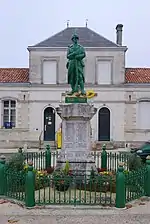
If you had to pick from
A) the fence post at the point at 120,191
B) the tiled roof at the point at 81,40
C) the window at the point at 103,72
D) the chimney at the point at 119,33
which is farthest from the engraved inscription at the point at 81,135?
the chimney at the point at 119,33

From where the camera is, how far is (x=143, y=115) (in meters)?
28.3

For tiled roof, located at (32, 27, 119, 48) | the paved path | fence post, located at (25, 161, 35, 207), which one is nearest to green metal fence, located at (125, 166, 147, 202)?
the paved path

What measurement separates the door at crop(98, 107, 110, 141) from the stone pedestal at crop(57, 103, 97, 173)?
57.5 feet

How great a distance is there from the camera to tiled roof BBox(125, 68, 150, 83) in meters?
28.2

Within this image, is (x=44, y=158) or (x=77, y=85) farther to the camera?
(x=44, y=158)

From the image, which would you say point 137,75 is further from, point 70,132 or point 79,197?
point 79,197

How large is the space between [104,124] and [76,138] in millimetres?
17916

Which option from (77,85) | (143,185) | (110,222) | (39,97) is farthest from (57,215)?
(39,97)

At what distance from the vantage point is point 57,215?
312 inches

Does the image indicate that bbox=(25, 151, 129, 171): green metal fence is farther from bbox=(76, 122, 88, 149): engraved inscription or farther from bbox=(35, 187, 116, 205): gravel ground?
bbox=(35, 187, 116, 205): gravel ground

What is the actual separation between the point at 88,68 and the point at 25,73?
4787 mm

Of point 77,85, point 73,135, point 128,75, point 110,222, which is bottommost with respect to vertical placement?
point 110,222

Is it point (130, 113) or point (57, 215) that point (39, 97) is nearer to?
point (130, 113)

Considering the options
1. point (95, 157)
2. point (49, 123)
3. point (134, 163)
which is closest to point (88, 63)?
point (49, 123)
